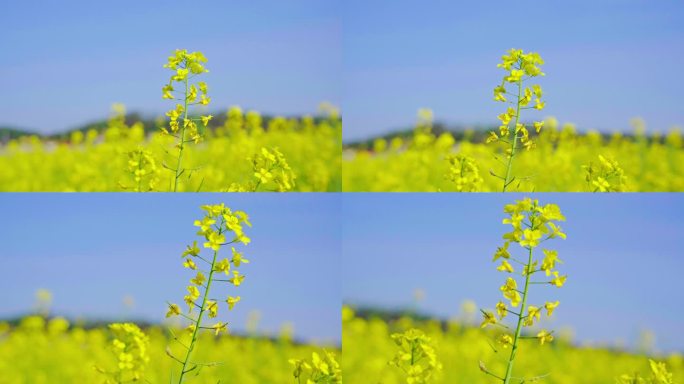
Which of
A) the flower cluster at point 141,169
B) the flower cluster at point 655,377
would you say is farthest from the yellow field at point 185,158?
the flower cluster at point 655,377

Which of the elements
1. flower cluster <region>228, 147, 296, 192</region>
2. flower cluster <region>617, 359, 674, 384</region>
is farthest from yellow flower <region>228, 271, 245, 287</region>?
flower cluster <region>617, 359, 674, 384</region>

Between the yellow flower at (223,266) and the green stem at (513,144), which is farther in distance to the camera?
the green stem at (513,144)

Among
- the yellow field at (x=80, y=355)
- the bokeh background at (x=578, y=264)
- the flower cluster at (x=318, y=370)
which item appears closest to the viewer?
the yellow field at (x=80, y=355)

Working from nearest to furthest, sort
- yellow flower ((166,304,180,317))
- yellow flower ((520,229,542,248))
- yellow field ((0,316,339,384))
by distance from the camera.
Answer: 1. yellow flower ((520,229,542,248))
2. yellow flower ((166,304,180,317))
3. yellow field ((0,316,339,384))

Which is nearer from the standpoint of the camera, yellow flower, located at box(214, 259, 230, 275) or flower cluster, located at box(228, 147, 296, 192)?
yellow flower, located at box(214, 259, 230, 275)

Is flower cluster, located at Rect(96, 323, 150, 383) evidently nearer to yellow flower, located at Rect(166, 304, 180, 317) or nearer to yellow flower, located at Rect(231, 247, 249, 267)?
yellow flower, located at Rect(166, 304, 180, 317)

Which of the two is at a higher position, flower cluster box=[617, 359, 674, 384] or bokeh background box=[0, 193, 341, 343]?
bokeh background box=[0, 193, 341, 343]

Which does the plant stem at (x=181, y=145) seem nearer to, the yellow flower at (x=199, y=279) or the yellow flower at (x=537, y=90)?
the yellow flower at (x=199, y=279)

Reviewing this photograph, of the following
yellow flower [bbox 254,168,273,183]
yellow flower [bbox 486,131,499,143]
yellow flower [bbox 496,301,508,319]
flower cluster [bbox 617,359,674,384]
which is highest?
yellow flower [bbox 486,131,499,143]
